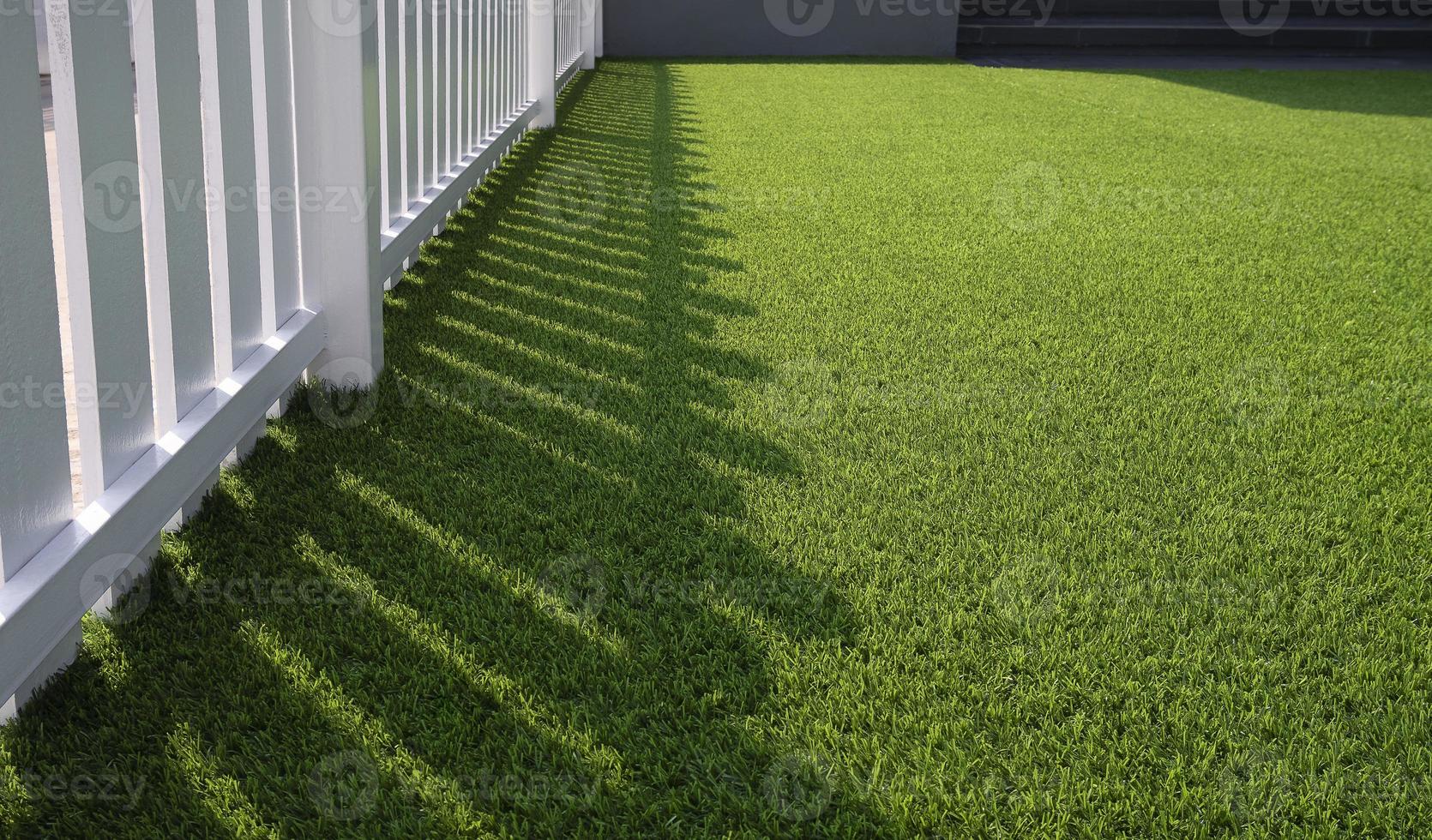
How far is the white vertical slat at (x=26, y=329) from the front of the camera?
1.26 metres

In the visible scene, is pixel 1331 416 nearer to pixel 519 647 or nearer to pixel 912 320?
pixel 912 320

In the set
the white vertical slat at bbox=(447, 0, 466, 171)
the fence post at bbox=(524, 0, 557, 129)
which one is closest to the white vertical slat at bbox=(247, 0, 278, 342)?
the white vertical slat at bbox=(447, 0, 466, 171)

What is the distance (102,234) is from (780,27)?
14.6 metres

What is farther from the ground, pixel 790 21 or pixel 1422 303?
pixel 790 21

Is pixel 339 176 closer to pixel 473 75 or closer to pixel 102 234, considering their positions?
pixel 102 234

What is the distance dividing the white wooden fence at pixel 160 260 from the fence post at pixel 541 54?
371 cm

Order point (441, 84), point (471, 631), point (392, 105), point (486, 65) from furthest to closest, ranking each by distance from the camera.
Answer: point (486, 65) < point (441, 84) < point (392, 105) < point (471, 631)

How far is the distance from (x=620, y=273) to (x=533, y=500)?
1.65 m

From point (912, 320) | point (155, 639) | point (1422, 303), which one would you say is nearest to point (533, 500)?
point (155, 639)

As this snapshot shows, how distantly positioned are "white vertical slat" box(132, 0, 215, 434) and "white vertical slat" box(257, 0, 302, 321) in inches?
13.1

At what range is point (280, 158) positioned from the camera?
223cm

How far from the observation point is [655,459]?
2.20 m

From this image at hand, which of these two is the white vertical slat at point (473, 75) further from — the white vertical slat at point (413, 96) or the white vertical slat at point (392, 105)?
the white vertical slat at point (392, 105)

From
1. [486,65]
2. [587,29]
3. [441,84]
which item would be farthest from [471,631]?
[587,29]
